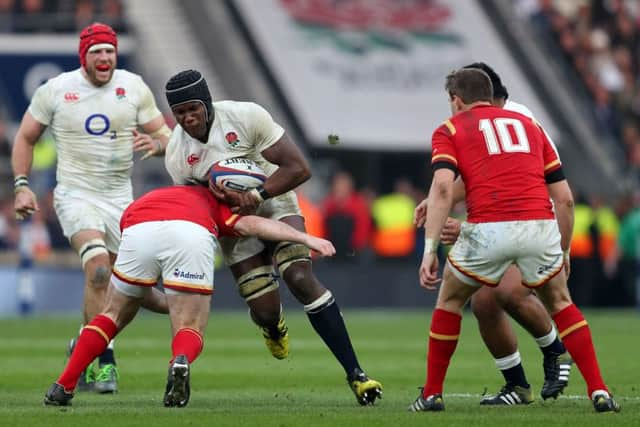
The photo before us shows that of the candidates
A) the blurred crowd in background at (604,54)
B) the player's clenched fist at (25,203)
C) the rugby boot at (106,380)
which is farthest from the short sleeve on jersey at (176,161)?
the blurred crowd in background at (604,54)

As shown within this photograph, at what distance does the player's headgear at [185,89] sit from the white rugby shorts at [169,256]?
821mm

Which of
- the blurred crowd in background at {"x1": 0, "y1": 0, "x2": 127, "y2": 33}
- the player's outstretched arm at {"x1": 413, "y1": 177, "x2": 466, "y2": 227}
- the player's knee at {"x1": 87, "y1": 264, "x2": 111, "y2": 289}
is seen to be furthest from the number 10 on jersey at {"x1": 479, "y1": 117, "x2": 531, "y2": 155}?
the blurred crowd in background at {"x1": 0, "y1": 0, "x2": 127, "y2": 33}

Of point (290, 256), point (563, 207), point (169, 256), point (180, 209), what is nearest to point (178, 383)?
point (169, 256)

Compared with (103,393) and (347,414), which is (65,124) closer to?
(103,393)

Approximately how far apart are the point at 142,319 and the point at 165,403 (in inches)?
544

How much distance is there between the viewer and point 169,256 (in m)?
9.99

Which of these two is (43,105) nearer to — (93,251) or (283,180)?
(93,251)

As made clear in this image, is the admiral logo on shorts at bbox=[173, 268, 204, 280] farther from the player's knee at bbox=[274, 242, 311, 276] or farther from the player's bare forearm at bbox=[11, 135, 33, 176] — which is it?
the player's bare forearm at bbox=[11, 135, 33, 176]

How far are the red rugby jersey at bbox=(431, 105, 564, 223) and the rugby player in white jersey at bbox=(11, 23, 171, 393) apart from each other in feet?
10.7

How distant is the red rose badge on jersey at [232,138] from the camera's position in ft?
35.0

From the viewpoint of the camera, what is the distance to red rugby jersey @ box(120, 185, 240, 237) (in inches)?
398

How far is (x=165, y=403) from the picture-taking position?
9.88 m

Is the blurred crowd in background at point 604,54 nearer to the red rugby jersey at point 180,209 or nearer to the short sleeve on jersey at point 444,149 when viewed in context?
the red rugby jersey at point 180,209

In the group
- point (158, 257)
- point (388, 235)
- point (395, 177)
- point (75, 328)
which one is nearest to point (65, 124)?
point (158, 257)
